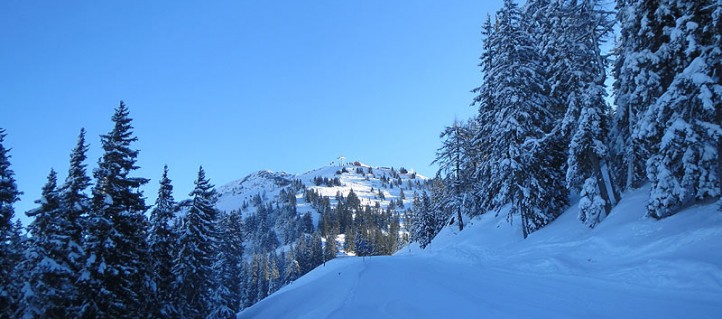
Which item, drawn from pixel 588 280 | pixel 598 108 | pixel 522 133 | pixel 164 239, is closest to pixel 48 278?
pixel 164 239

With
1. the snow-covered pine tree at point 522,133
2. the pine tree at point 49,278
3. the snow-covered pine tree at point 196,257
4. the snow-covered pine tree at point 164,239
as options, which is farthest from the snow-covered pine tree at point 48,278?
the snow-covered pine tree at point 522,133

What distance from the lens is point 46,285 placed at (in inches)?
639

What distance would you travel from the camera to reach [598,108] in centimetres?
1964

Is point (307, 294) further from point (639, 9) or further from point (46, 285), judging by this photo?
point (639, 9)

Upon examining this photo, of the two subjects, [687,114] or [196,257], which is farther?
[196,257]

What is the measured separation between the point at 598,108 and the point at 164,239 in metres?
25.3

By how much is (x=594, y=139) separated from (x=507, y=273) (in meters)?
8.65

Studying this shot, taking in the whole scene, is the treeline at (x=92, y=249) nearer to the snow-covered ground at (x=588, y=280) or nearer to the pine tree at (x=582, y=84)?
the snow-covered ground at (x=588, y=280)

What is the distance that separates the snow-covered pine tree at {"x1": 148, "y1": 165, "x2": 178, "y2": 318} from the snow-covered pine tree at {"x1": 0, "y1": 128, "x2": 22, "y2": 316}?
6740 millimetres

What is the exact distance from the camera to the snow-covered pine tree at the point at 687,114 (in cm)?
1225

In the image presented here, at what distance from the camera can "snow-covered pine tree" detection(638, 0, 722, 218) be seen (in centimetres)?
1225

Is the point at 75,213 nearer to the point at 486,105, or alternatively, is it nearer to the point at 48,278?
the point at 48,278

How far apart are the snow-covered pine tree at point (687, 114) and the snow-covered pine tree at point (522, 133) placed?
8.75 metres

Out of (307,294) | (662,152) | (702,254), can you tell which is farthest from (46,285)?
(662,152)
